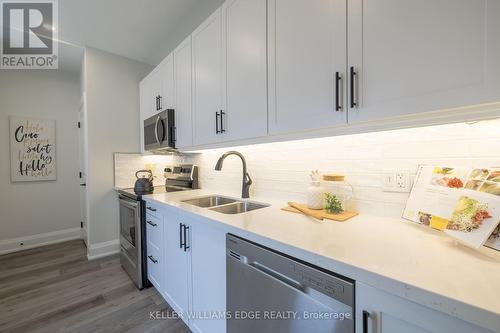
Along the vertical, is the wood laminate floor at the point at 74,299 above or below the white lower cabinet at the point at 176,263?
below

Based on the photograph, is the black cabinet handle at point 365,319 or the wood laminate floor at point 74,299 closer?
the black cabinet handle at point 365,319

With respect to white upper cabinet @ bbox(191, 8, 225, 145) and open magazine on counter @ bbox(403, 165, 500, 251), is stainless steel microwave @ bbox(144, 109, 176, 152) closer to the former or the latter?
white upper cabinet @ bbox(191, 8, 225, 145)

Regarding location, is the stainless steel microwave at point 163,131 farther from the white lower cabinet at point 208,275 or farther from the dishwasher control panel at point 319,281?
the dishwasher control panel at point 319,281

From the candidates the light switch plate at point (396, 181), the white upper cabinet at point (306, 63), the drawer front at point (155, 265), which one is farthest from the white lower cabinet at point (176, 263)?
the light switch plate at point (396, 181)

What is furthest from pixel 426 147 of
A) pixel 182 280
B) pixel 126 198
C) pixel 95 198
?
pixel 95 198

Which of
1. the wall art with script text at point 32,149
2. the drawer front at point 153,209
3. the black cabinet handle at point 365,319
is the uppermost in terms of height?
the wall art with script text at point 32,149

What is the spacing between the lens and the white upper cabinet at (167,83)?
2.18 metres

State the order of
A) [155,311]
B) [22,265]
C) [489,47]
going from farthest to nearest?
[22,265]
[155,311]
[489,47]

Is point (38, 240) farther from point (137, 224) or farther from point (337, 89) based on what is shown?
point (337, 89)

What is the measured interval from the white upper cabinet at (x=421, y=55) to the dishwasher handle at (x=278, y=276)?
27.0 inches

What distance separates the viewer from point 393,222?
3.29 ft

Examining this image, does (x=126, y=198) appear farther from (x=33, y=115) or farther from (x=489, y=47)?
(x=489, y=47)

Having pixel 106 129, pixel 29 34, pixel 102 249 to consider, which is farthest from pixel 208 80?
pixel 102 249

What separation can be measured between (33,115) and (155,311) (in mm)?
3370
